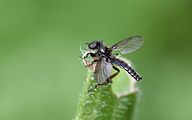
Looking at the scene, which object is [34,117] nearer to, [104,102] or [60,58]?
[60,58]

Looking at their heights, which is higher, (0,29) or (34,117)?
(0,29)

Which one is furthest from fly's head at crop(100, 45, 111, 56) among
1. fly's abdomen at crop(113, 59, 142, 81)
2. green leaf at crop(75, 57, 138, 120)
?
green leaf at crop(75, 57, 138, 120)

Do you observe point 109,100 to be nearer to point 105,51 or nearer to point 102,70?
point 102,70

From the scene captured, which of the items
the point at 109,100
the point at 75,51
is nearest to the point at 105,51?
the point at 109,100

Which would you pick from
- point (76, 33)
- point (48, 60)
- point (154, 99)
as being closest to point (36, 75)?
point (48, 60)

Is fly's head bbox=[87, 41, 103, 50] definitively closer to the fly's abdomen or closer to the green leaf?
the fly's abdomen

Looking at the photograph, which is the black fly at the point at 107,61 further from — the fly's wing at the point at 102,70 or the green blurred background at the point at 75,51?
the green blurred background at the point at 75,51

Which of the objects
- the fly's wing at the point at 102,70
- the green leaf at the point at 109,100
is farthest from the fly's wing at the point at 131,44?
the green leaf at the point at 109,100
